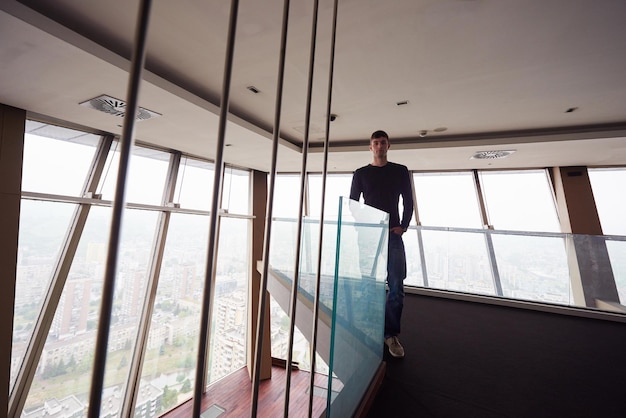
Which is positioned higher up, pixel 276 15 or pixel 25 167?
pixel 276 15

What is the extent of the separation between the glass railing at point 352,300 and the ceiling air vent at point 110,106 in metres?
2.82

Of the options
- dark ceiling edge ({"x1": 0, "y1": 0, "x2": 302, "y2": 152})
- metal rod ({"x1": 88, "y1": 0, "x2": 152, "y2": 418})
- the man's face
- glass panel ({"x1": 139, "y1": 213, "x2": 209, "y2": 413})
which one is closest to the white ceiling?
dark ceiling edge ({"x1": 0, "y1": 0, "x2": 302, "y2": 152})

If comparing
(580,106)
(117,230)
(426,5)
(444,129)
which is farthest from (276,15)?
(580,106)

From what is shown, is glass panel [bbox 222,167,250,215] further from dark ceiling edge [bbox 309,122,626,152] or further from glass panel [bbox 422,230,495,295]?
glass panel [bbox 422,230,495,295]

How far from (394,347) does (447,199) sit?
17.0 ft

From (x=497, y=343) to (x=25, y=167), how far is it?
5628mm

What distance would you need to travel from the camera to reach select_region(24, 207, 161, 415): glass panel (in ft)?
12.2

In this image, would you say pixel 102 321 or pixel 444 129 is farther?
pixel 444 129

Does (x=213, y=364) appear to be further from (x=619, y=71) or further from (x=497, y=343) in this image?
(x=619, y=71)

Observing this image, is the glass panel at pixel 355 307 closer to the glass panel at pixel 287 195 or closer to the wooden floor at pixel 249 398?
the wooden floor at pixel 249 398

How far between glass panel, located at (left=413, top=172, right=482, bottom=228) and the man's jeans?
460 centimetres

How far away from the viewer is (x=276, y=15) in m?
1.96

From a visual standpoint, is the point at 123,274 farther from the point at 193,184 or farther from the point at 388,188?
the point at 388,188


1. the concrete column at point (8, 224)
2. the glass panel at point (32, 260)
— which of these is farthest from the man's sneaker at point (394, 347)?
the glass panel at point (32, 260)
